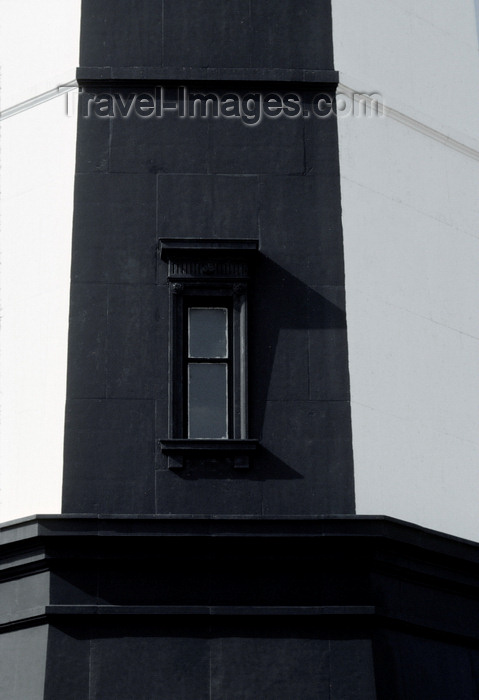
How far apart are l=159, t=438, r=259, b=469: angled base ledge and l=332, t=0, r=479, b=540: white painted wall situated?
45.5 inches

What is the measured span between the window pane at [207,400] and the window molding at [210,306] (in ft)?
0.17

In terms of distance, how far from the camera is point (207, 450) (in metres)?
13.7

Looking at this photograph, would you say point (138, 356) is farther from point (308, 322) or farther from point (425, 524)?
point (425, 524)

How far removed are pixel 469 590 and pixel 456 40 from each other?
697cm

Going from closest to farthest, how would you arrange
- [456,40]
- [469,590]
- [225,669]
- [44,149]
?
[225,669]
[469,590]
[44,149]
[456,40]

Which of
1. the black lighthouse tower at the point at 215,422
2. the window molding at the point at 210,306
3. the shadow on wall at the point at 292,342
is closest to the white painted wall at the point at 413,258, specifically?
the shadow on wall at the point at 292,342

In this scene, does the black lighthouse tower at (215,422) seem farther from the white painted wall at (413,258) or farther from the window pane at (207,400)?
the white painted wall at (413,258)

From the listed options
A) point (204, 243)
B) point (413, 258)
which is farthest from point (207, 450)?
point (413, 258)

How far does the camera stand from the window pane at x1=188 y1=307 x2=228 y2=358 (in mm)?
14312

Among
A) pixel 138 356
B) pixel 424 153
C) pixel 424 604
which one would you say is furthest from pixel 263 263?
pixel 424 604

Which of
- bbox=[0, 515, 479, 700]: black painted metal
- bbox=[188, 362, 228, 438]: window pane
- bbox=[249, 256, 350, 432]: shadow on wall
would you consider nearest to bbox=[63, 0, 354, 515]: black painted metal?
bbox=[249, 256, 350, 432]: shadow on wall

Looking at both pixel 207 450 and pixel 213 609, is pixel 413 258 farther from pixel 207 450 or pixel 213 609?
pixel 213 609

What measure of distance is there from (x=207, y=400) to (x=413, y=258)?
3016 mm

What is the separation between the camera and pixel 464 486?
14.9 meters
